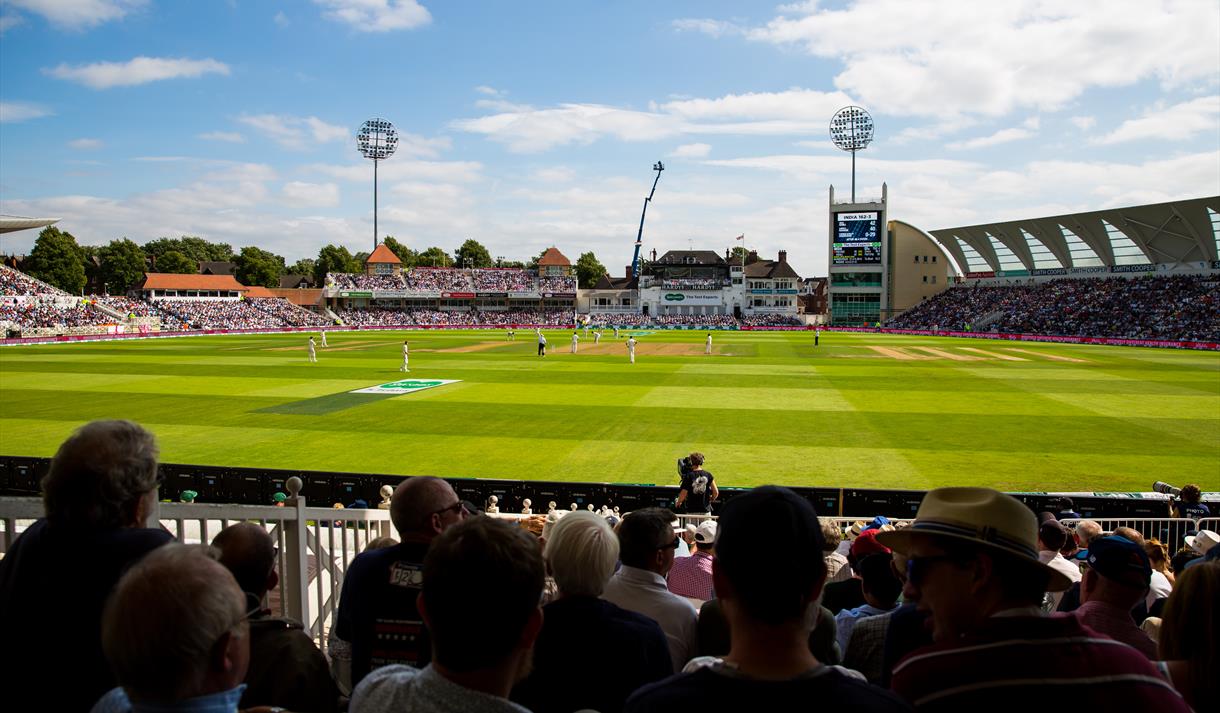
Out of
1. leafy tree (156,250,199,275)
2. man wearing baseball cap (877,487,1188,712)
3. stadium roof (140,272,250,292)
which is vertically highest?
leafy tree (156,250,199,275)

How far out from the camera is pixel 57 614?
8.72 feet

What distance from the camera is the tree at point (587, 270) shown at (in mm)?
149750

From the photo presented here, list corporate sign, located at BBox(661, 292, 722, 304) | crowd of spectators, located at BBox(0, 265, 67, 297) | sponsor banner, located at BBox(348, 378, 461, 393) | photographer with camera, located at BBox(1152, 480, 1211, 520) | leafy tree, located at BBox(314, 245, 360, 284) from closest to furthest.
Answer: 1. photographer with camera, located at BBox(1152, 480, 1211, 520)
2. sponsor banner, located at BBox(348, 378, 461, 393)
3. crowd of spectators, located at BBox(0, 265, 67, 297)
4. corporate sign, located at BBox(661, 292, 722, 304)
5. leafy tree, located at BBox(314, 245, 360, 284)

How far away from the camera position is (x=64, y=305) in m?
74.8

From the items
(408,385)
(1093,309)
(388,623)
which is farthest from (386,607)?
(1093,309)

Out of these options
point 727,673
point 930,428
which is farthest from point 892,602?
point 930,428

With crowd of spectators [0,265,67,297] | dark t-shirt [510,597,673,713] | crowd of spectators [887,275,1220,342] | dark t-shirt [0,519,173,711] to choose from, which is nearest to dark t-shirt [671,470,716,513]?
dark t-shirt [510,597,673,713]

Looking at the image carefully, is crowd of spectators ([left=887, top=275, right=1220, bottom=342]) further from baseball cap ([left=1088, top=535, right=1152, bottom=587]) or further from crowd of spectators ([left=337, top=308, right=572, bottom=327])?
baseball cap ([left=1088, top=535, right=1152, bottom=587])

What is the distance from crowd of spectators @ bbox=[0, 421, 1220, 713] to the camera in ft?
6.39

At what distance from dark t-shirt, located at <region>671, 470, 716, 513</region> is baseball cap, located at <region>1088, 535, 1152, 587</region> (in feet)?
26.2

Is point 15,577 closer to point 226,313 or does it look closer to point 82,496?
point 82,496

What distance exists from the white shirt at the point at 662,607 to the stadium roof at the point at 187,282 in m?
113

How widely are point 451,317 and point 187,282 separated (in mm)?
35421

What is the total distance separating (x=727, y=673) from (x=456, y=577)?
0.78 metres
